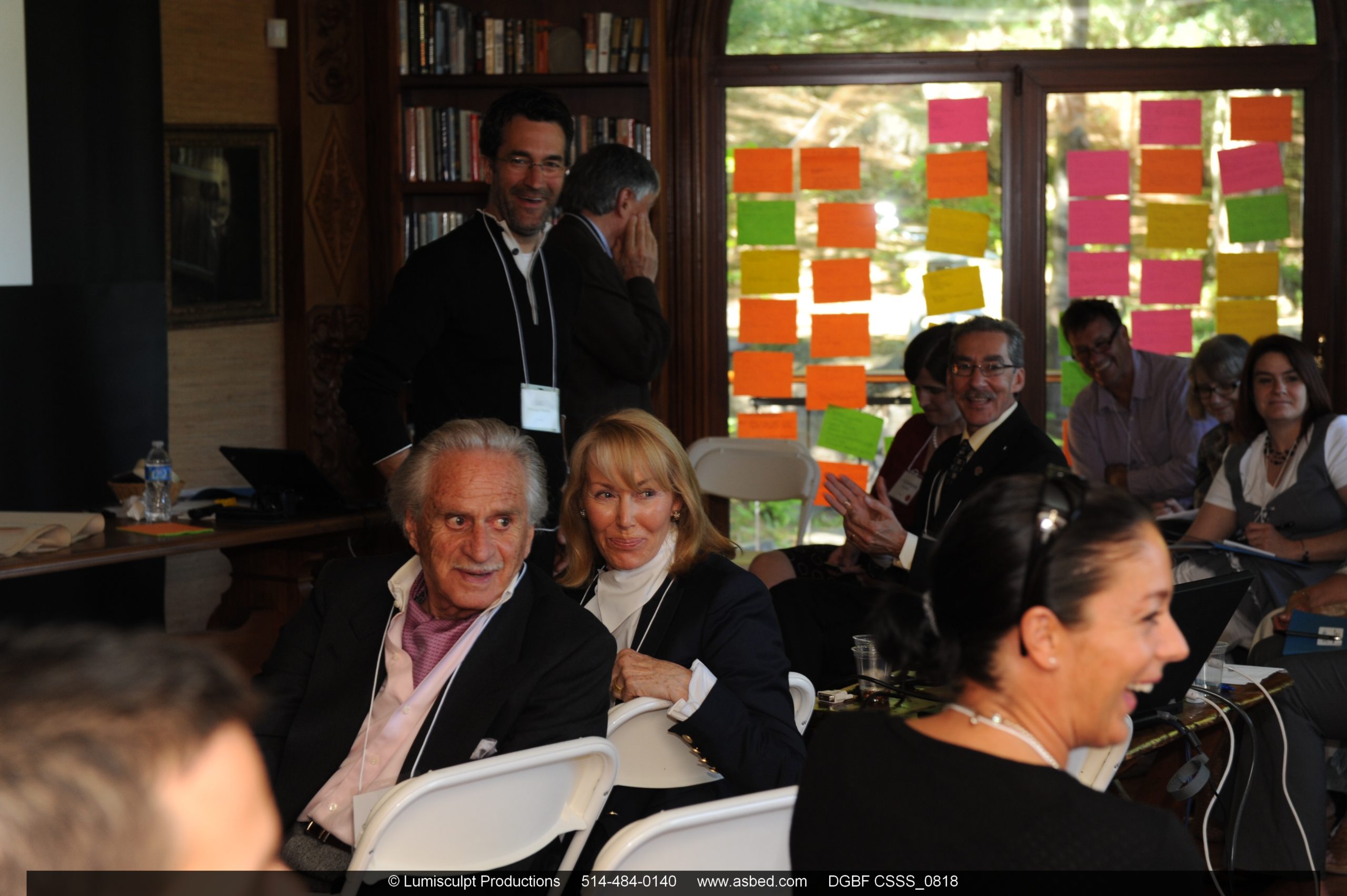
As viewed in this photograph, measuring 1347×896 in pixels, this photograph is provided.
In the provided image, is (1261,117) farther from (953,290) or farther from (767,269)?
(767,269)

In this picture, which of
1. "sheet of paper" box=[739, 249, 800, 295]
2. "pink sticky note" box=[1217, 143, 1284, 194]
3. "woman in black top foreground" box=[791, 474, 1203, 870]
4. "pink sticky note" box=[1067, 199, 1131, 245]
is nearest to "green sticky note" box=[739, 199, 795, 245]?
"sheet of paper" box=[739, 249, 800, 295]

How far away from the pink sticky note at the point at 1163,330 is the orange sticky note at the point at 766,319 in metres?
1.53

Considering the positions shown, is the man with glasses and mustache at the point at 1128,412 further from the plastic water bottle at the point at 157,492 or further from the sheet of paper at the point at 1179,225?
the plastic water bottle at the point at 157,492

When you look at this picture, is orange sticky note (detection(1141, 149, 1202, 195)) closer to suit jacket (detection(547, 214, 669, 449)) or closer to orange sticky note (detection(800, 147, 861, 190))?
orange sticky note (detection(800, 147, 861, 190))

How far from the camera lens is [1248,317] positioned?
18.9ft

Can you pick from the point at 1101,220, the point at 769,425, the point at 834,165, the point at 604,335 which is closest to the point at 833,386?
the point at 769,425

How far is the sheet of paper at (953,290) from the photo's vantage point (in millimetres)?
5820

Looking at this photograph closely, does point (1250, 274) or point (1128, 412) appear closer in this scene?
point (1128, 412)

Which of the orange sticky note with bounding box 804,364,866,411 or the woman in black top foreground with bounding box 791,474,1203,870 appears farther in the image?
the orange sticky note with bounding box 804,364,866,411

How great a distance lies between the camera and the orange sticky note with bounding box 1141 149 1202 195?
576 cm

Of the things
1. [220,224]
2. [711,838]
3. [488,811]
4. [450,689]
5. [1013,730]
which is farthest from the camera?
[220,224]

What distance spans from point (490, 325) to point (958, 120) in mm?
3297

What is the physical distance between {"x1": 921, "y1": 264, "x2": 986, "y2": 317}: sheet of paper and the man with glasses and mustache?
1.69ft

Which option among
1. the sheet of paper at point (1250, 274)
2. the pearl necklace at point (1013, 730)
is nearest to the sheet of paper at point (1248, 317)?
the sheet of paper at point (1250, 274)
